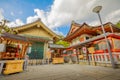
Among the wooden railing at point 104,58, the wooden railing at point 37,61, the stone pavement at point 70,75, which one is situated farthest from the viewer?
the wooden railing at point 37,61

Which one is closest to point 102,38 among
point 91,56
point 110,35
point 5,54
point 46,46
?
point 110,35

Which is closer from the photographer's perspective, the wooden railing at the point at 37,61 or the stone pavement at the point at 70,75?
the stone pavement at the point at 70,75

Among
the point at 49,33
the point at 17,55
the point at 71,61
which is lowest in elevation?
the point at 71,61

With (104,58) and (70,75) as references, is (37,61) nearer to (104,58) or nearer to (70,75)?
(104,58)

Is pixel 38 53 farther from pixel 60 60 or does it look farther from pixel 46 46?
pixel 60 60

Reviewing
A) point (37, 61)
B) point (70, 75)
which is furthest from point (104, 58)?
point (37, 61)

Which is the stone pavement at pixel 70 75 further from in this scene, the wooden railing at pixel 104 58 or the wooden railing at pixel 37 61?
the wooden railing at pixel 37 61

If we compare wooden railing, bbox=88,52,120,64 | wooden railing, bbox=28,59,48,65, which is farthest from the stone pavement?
wooden railing, bbox=28,59,48,65

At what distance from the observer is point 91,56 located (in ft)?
30.8

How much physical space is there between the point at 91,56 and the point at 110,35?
2828mm

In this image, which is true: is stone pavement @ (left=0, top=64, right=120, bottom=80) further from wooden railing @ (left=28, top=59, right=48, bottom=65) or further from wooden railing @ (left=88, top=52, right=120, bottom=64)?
wooden railing @ (left=28, top=59, right=48, bottom=65)

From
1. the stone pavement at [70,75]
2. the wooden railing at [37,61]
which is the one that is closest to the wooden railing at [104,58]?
the stone pavement at [70,75]

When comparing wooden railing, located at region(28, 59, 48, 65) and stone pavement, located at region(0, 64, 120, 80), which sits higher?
wooden railing, located at region(28, 59, 48, 65)

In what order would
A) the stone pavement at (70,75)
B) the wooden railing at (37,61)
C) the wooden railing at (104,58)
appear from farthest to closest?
the wooden railing at (37,61), the wooden railing at (104,58), the stone pavement at (70,75)
